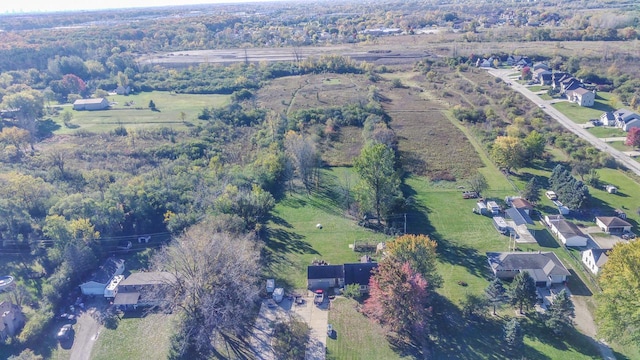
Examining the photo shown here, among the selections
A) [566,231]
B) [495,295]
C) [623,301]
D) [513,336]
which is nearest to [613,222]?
[566,231]

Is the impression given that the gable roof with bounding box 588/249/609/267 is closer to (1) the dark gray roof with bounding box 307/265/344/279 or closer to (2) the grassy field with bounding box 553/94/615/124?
(1) the dark gray roof with bounding box 307/265/344/279

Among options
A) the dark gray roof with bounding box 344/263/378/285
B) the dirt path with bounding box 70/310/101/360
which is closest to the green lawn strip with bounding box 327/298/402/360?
the dark gray roof with bounding box 344/263/378/285

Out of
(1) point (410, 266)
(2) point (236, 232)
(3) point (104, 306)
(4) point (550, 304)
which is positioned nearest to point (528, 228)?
(4) point (550, 304)

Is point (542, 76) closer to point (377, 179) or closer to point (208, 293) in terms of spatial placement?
point (377, 179)

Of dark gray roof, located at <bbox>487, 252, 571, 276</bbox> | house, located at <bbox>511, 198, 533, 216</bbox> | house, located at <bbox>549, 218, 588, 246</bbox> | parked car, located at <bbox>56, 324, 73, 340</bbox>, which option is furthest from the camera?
house, located at <bbox>511, 198, 533, 216</bbox>

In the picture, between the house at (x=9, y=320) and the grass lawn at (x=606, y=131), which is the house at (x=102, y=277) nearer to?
the house at (x=9, y=320)

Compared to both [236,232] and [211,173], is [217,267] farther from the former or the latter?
[211,173]
